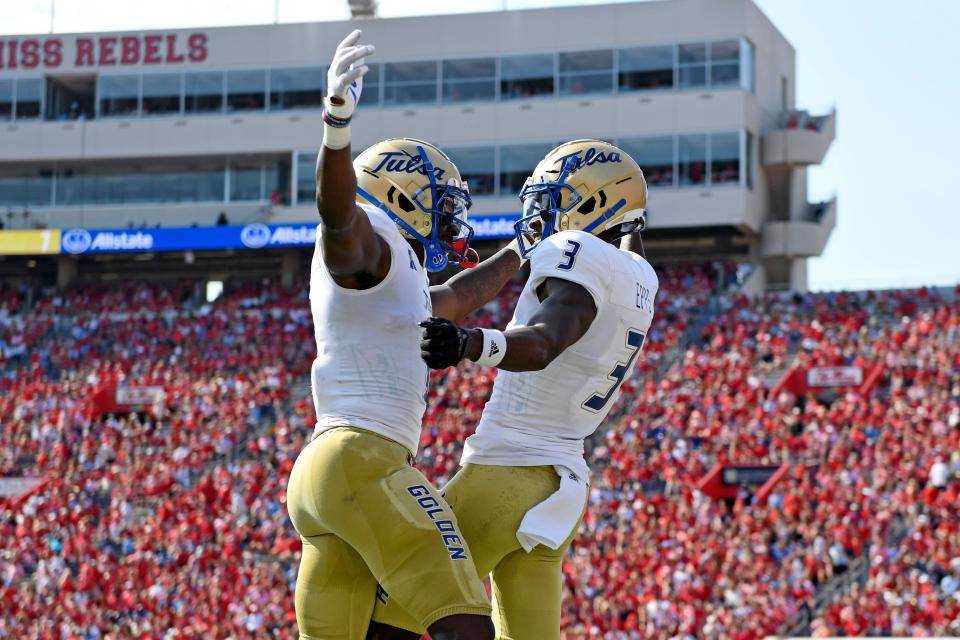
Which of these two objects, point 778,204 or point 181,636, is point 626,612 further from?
point 778,204

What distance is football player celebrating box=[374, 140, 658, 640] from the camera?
500 centimetres

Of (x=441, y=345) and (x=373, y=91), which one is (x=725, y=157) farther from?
(x=441, y=345)

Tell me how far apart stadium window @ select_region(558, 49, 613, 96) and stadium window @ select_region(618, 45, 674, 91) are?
44 cm

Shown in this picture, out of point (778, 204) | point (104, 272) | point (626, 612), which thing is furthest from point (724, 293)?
point (104, 272)

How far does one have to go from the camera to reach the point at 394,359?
503 cm

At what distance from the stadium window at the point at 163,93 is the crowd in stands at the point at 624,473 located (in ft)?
23.1

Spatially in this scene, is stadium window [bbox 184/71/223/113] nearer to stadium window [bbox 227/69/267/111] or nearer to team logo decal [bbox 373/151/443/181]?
stadium window [bbox 227/69/267/111]

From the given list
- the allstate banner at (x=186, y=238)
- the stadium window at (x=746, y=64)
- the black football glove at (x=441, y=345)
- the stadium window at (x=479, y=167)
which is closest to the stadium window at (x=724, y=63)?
the stadium window at (x=746, y=64)

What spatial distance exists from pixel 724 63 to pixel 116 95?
52.6 ft

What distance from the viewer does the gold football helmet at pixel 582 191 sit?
17.8 ft

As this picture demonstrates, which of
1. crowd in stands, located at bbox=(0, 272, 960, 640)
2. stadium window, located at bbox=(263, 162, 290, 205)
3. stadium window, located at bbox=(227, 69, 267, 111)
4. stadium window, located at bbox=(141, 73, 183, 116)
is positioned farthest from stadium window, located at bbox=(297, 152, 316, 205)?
stadium window, located at bbox=(141, 73, 183, 116)

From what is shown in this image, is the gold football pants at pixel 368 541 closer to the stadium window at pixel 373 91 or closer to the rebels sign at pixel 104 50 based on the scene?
the stadium window at pixel 373 91

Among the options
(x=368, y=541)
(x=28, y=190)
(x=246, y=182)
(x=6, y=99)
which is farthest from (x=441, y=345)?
(x=6, y=99)

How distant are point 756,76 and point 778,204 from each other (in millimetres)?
3435
